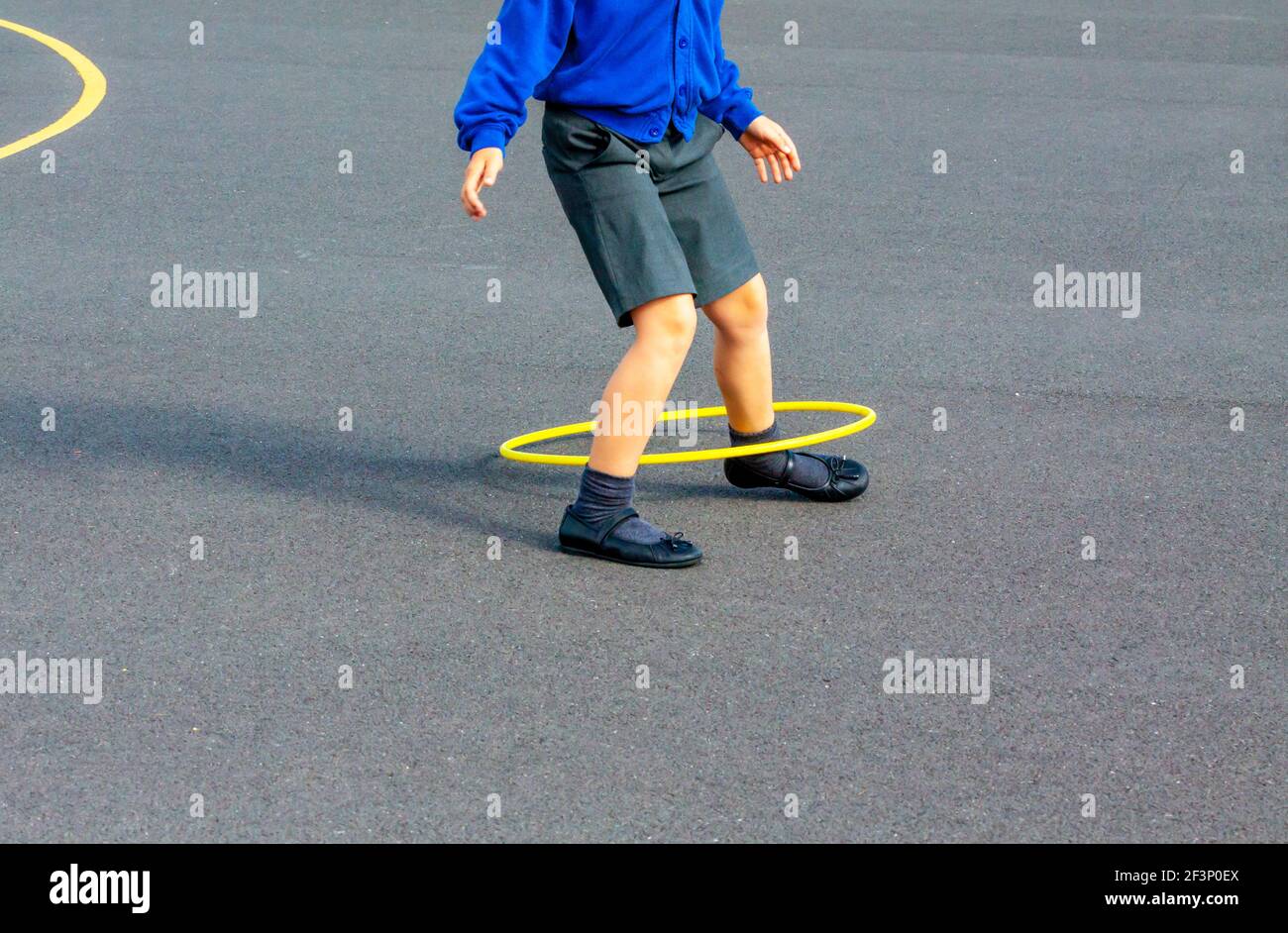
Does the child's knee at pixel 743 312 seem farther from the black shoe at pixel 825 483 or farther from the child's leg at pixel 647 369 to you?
the black shoe at pixel 825 483

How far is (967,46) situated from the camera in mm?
14062

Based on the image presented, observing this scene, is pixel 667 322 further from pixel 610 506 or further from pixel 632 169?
pixel 610 506

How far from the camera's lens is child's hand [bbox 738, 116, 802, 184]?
202 inches

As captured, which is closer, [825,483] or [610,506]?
[610,506]

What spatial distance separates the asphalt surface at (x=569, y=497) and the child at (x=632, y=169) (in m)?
0.36

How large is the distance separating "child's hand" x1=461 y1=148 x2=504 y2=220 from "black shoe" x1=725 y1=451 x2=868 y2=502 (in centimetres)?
139

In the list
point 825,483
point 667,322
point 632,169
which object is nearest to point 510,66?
point 632,169

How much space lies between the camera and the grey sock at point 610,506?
4.86 meters

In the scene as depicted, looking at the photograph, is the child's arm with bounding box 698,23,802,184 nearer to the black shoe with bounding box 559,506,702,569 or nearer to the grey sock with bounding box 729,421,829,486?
the grey sock with bounding box 729,421,829,486

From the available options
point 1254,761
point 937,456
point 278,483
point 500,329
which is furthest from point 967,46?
point 1254,761

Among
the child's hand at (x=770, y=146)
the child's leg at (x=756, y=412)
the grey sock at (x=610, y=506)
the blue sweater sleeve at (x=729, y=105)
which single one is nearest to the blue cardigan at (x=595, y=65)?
the blue sweater sleeve at (x=729, y=105)

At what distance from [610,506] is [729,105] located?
4.18ft

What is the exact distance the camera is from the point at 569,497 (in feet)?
18.0

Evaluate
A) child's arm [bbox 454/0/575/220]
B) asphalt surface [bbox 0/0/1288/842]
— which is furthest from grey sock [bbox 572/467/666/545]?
child's arm [bbox 454/0/575/220]
